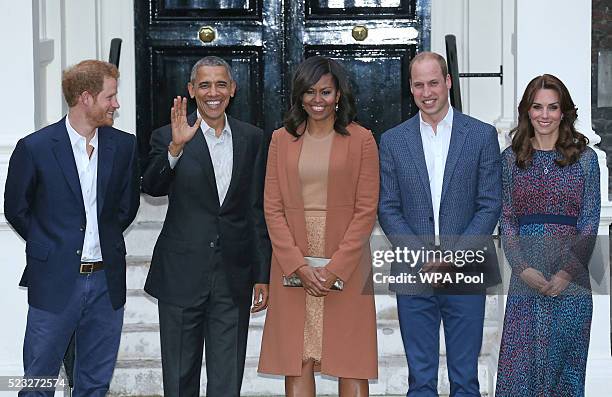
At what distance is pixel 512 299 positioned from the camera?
18.5 ft

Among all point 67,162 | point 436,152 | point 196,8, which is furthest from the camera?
point 196,8

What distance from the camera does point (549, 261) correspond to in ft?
18.3

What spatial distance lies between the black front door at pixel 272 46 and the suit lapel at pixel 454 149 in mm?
2776

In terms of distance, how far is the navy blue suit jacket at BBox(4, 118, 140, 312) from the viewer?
17.3 feet

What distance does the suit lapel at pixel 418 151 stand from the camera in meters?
5.56

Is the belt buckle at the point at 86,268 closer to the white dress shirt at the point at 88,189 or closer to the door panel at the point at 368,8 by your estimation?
the white dress shirt at the point at 88,189

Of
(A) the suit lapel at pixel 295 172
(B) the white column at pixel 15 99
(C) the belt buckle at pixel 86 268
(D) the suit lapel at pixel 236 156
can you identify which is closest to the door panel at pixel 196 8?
(B) the white column at pixel 15 99

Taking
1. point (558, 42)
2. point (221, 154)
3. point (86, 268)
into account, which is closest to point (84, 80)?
point (221, 154)

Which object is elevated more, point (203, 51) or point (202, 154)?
point (203, 51)

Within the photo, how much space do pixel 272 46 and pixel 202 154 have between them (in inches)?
118

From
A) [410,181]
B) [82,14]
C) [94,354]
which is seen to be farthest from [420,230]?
[82,14]

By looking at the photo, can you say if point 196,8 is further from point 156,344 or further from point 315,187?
point 315,187

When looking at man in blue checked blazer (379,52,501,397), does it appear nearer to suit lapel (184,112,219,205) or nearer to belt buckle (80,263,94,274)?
suit lapel (184,112,219,205)

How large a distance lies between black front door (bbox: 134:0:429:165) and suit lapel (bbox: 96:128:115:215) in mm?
2876
